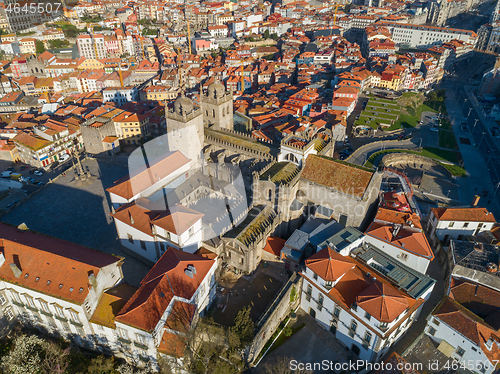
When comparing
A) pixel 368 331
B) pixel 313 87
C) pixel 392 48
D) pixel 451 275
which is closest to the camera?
pixel 368 331

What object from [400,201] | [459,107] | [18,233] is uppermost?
[18,233]

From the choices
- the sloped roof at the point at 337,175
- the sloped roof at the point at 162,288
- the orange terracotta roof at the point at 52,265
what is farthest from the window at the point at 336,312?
the orange terracotta roof at the point at 52,265

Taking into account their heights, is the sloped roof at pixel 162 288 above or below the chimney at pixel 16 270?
below

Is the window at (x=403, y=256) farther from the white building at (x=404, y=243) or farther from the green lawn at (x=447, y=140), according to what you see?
the green lawn at (x=447, y=140)

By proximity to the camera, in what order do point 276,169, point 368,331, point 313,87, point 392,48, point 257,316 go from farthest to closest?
point 392,48, point 313,87, point 276,169, point 257,316, point 368,331

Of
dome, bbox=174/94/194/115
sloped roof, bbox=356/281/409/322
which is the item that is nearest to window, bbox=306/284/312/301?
sloped roof, bbox=356/281/409/322

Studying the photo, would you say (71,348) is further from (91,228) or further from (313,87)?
(313,87)

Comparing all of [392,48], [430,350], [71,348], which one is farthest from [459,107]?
[71,348]
